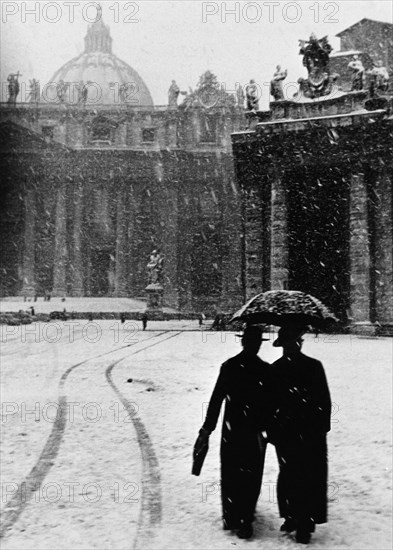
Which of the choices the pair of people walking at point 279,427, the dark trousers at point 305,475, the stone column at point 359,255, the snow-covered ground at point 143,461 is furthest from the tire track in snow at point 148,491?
the stone column at point 359,255

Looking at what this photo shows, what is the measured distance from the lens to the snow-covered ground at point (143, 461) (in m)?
5.80

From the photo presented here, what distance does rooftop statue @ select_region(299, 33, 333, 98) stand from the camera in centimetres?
2983

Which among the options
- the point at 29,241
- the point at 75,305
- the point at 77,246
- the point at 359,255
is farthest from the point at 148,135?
the point at 359,255

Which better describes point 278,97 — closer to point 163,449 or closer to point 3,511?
point 163,449

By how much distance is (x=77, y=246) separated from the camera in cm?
5759

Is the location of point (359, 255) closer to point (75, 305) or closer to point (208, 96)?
point (75, 305)

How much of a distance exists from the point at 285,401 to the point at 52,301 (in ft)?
147

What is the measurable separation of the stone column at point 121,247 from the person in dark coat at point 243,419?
5149cm

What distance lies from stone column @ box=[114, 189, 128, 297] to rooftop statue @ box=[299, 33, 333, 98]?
3041 cm

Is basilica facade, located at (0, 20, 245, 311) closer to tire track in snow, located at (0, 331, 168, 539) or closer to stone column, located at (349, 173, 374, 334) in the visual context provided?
stone column, located at (349, 173, 374, 334)

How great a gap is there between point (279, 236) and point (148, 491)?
941 inches

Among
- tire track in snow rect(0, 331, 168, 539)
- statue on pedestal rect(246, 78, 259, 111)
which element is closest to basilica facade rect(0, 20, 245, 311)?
statue on pedestal rect(246, 78, 259, 111)

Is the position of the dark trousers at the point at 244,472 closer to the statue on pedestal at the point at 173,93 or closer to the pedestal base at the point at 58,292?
the pedestal base at the point at 58,292

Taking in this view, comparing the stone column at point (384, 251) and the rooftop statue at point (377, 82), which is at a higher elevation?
the rooftop statue at point (377, 82)
